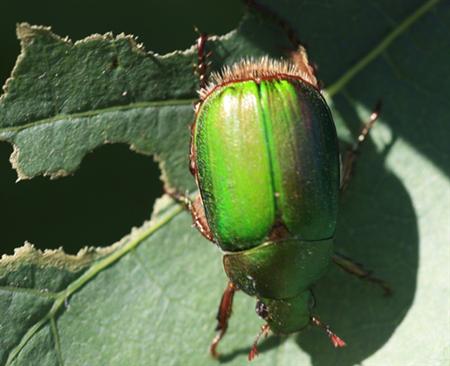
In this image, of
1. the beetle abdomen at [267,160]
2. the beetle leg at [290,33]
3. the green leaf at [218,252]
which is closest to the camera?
the beetle abdomen at [267,160]

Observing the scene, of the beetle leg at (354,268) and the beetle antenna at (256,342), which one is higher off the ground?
the beetle leg at (354,268)

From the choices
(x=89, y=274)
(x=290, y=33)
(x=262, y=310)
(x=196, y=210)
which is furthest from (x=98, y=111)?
(x=262, y=310)

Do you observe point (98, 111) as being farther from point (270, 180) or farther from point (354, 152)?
point (354, 152)

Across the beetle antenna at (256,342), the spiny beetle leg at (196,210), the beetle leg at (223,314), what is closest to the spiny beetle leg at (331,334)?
the beetle antenna at (256,342)

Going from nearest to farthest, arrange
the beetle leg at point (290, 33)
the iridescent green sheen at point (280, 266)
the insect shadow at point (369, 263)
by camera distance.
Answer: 1. the iridescent green sheen at point (280, 266)
2. the beetle leg at point (290, 33)
3. the insect shadow at point (369, 263)

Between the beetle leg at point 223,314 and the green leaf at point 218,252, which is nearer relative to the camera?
the green leaf at point 218,252

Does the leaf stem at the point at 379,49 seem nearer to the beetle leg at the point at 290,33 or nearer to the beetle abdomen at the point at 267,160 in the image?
the beetle leg at the point at 290,33

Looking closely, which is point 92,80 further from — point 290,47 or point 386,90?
point 386,90

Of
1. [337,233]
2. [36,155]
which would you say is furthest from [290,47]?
[36,155]
